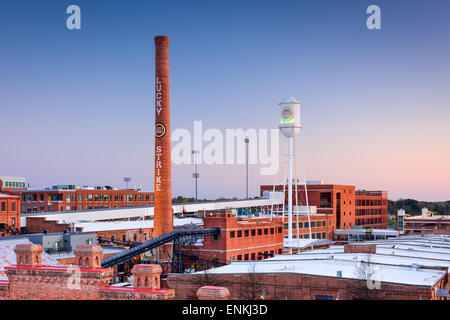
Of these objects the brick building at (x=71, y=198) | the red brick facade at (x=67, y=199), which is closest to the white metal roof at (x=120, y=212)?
the brick building at (x=71, y=198)

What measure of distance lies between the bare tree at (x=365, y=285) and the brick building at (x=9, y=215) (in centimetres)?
4745

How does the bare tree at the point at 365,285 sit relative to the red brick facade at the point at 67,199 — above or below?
below

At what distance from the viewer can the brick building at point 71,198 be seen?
112 meters

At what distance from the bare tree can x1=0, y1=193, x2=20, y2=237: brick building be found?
1868 inches

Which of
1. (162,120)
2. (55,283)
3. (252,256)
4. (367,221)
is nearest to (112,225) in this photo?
(162,120)

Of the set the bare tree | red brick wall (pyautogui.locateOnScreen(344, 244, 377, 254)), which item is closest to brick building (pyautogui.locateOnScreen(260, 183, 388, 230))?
red brick wall (pyautogui.locateOnScreen(344, 244, 377, 254))

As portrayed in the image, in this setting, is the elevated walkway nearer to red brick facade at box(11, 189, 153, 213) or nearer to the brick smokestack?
the brick smokestack

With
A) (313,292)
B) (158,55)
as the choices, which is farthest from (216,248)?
(313,292)

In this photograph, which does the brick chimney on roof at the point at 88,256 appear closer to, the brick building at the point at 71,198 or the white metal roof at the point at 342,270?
the white metal roof at the point at 342,270

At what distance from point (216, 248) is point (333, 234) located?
4808 centimetres

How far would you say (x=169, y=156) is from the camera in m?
66.4
